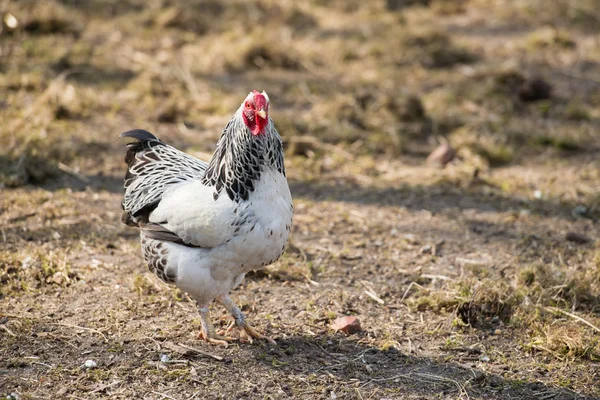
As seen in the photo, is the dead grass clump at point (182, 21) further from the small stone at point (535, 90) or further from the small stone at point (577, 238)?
the small stone at point (577, 238)

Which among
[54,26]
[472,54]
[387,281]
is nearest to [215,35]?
[54,26]

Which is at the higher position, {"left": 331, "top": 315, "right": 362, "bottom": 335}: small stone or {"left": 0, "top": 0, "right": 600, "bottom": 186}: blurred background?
{"left": 0, "top": 0, "right": 600, "bottom": 186}: blurred background

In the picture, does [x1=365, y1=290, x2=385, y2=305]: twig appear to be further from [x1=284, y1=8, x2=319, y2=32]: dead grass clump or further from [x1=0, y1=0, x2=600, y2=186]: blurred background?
[x1=284, y1=8, x2=319, y2=32]: dead grass clump

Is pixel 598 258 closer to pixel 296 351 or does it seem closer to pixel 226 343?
pixel 296 351

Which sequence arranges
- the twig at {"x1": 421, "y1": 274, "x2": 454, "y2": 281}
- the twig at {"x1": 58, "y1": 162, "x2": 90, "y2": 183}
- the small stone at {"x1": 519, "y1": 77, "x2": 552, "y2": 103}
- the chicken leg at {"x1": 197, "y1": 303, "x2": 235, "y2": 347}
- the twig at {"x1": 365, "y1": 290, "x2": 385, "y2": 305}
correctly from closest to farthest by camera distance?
1. the chicken leg at {"x1": 197, "y1": 303, "x2": 235, "y2": 347}
2. the twig at {"x1": 365, "y1": 290, "x2": 385, "y2": 305}
3. the twig at {"x1": 421, "y1": 274, "x2": 454, "y2": 281}
4. the twig at {"x1": 58, "y1": 162, "x2": 90, "y2": 183}
5. the small stone at {"x1": 519, "y1": 77, "x2": 552, "y2": 103}

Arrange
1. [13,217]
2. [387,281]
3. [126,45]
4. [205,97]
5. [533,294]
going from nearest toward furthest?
1. [533,294]
2. [387,281]
3. [13,217]
4. [205,97]
5. [126,45]

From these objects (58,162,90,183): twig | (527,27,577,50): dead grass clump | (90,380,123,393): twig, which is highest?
(527,27,577,50): dead grass clump

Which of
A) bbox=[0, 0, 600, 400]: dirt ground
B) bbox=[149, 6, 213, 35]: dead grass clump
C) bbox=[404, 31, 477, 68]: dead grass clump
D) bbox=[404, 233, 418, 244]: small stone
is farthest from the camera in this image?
bbox=[149, 6, 213, 35]: dead grass clump

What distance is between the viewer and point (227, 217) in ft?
12.5

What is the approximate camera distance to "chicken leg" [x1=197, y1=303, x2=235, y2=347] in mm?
4141

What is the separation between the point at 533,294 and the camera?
470cm

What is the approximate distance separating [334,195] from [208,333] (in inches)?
95.5

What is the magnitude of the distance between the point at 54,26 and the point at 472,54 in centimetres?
Answer: 559

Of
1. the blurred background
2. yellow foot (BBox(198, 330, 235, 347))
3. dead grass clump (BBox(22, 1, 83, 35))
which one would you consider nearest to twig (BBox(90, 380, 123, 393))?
yellow foot (BBox(198, 330, 235, 347))
